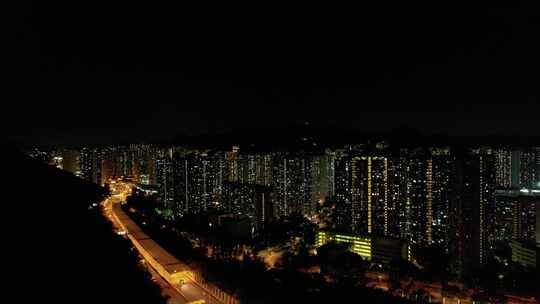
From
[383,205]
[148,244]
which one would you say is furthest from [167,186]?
[383,205]

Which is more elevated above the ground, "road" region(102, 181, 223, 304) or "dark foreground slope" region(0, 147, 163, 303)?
"dark foreground slope" region(0, 147, 163, 303)

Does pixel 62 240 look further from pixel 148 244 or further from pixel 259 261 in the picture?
pixel 259 261

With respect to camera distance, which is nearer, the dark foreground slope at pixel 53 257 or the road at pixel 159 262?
the dark foreground slope at pixel 53 257

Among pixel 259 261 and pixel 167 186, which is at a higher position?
pixel 167 186

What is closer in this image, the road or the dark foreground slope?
the dark foreground slope

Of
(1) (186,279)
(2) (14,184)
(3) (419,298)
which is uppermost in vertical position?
(2) (14,184)
